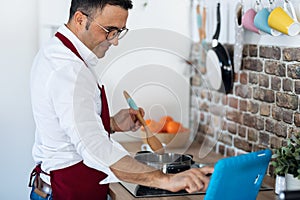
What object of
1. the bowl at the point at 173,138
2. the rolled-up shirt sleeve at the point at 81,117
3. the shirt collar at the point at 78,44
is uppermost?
the shirt collar at the point at 78,44

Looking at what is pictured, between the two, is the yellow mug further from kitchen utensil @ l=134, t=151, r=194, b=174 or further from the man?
kitchen utensil @ l=134, t=151, r=194, b=174

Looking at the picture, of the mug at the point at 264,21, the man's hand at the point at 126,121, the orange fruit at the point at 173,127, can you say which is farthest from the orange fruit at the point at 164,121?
the mug at the point at 264,21

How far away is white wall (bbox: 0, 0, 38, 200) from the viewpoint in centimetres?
271

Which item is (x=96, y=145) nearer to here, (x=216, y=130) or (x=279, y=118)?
(x=279, y=118)

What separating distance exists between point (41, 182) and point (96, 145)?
458 mm

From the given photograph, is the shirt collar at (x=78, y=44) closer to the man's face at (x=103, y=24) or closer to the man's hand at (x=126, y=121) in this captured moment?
the man's face at (x=103, y=24)

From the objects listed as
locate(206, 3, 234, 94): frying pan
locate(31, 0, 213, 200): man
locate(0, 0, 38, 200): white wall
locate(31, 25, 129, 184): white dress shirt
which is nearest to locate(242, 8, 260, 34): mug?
locate(206, 3, 234, 94): frying pan

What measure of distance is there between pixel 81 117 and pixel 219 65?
97 centimetres

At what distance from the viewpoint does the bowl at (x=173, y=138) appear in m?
2.53

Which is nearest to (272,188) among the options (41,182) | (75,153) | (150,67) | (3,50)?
(75,153)

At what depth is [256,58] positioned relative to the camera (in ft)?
7.16

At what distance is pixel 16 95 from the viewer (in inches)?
108

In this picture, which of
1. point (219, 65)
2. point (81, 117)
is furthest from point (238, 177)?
point (219, 65)

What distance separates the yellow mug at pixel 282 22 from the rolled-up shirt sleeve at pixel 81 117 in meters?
0.67
